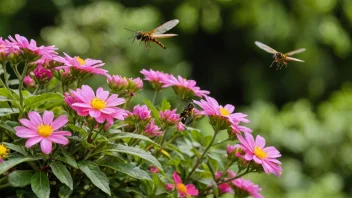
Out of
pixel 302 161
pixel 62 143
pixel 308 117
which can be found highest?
pixel 62 143

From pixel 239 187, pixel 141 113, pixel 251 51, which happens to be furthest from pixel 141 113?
pixel 251 51

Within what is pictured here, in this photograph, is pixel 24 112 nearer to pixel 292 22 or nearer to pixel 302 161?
pixel 302 161

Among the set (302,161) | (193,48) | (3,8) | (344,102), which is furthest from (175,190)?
(193,48)

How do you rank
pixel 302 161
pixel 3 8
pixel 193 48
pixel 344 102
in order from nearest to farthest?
pixel 302 161 < pixel 344 102 < pixel 3 8 < pixel 193 48

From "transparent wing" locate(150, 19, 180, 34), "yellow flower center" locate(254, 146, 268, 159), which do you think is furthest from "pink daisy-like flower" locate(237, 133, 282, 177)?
"transparent wing" locate(150, 19, 180, 34)

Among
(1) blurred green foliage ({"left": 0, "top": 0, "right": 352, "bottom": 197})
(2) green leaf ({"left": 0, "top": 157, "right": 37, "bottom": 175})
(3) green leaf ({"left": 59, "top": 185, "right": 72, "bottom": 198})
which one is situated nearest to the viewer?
(2) green leaf ({"left": 0, "top": 157, "right": 37, "bottom": 175})

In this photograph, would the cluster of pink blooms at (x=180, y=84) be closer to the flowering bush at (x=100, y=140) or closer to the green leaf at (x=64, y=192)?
the flowering bush at (x=100, y=140)

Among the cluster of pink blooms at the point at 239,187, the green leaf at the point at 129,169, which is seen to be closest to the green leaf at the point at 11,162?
the green leaf at the point at 129,169

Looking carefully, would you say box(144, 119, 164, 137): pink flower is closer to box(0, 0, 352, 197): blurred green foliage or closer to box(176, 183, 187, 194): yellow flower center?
box(176, 183, 187, 194): yellow flower center
